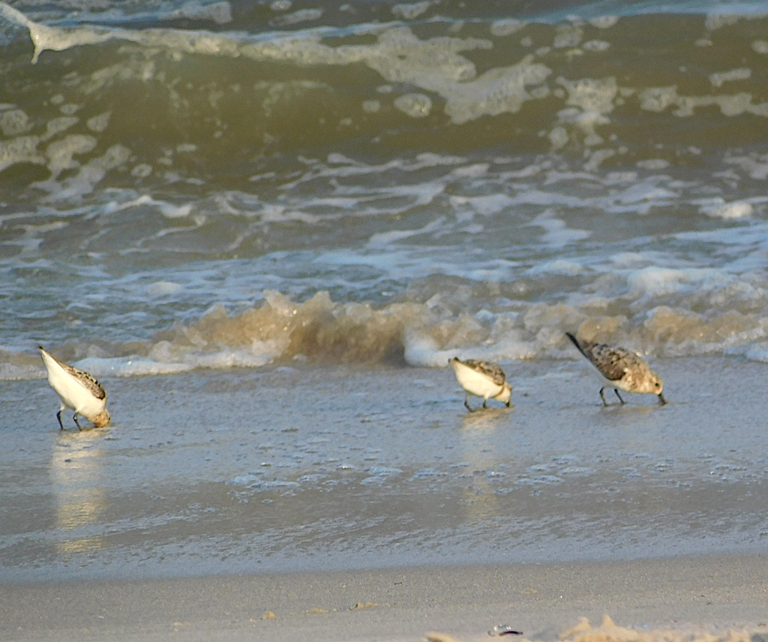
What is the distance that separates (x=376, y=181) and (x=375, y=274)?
2.52 metres

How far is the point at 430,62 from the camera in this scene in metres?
11.4

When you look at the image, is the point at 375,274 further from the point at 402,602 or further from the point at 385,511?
the point at 402,602

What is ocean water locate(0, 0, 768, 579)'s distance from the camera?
3.62 meters

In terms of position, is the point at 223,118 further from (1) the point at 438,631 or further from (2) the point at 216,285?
(1) the point at 438,631

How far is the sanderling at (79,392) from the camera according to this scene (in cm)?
495

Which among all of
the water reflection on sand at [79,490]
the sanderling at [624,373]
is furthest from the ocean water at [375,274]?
the sanderling at [624,373]

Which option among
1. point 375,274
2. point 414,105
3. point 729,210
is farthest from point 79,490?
point 414,105

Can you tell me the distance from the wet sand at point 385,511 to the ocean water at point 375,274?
0.02 meters

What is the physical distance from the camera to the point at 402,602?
→ 273 centimetres

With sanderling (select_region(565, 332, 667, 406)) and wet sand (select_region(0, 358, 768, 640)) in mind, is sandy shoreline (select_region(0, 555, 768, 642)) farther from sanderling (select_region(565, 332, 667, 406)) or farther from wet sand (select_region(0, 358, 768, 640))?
sanderling (select_region(565, 332, 667, 406))

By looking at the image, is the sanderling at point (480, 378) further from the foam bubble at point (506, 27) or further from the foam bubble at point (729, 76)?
the foam bubble at point (506, 27)

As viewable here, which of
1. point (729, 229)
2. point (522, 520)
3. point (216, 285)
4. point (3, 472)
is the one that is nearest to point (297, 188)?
point (216, 285)

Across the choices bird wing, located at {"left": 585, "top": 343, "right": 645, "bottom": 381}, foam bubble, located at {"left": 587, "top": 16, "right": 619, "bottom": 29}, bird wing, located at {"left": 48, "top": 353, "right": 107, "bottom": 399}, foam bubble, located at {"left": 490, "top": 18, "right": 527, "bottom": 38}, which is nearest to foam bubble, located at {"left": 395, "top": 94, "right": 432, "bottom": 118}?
foam bubble, located at {"left": 490, "top": 18, "right": 527, "bottom": 38}

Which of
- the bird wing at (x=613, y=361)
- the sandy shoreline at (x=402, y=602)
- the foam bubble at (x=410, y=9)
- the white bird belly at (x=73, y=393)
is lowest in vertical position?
the bird wing at (x=613, y=361)
